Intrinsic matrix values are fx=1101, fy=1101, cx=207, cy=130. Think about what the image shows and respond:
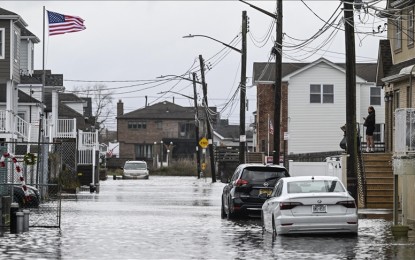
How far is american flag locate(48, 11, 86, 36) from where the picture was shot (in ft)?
167

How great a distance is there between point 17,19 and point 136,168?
40.6 metres

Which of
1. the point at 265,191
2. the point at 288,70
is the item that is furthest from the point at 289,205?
the point at 288,70

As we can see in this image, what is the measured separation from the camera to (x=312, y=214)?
24.5m

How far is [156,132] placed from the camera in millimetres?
154500

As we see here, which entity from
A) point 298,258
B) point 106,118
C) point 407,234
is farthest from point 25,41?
point 106,118

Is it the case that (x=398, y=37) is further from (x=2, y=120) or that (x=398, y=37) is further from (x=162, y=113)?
(x=162, y=113)

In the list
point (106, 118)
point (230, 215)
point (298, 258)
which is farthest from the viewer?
point (106, 118)

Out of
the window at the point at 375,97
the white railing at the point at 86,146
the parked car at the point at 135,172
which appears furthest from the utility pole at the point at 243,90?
the parked car at the point at 135,172

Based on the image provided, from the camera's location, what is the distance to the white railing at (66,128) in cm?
7038

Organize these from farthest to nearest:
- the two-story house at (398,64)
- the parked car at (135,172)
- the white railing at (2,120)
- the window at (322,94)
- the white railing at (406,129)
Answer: the parked car at (135,172), the window at (322,94), the white railing at (2,120), the two-story house at (398,64), the white railing at (406,129)

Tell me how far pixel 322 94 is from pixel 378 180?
38.9 metres

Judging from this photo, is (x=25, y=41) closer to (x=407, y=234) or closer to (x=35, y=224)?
(x=35, y=224)

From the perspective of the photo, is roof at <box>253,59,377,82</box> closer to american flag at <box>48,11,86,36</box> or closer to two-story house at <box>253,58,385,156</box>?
two-story house at <box>253,58,385,156</box>

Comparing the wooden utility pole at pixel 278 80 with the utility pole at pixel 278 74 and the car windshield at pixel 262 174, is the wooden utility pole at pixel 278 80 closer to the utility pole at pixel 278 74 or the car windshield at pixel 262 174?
the utility pole at pixel 278 74
